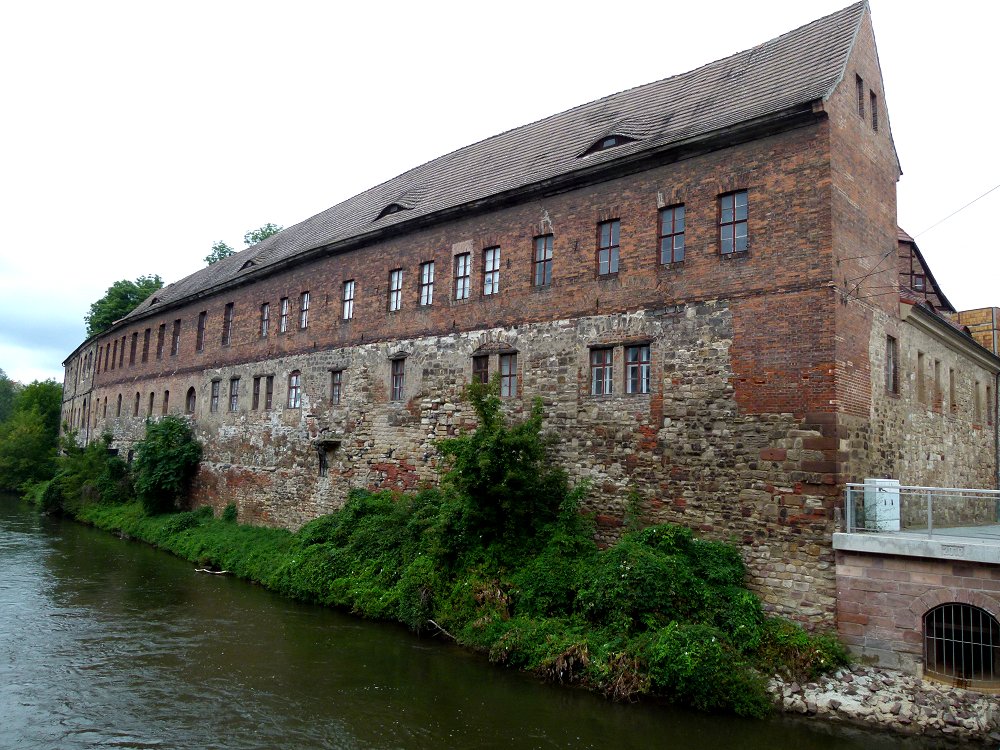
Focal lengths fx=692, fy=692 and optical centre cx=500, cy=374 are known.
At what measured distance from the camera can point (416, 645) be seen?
43.2 ft

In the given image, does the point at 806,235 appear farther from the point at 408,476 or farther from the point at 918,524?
the point at 408,476

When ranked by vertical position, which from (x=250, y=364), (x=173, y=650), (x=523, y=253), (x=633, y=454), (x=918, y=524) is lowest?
(x=173, y=650)

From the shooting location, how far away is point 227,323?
27156 millimetres

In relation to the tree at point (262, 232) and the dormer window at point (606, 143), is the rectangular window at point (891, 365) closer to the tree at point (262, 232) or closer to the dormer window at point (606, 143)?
the dormer window at point (606, 143)

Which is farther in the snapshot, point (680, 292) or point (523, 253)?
point (523, 253)

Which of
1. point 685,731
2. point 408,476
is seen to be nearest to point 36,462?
point 408,476

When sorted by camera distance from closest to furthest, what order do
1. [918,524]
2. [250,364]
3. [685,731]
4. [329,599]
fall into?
[685,731]
[918,524]
[329,599]
[250,364]

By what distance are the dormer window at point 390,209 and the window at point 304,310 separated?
12.1 feet

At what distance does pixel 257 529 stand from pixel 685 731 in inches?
663

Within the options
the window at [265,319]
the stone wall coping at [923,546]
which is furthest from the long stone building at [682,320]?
the window at [265,319]

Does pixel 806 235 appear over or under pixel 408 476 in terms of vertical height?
over

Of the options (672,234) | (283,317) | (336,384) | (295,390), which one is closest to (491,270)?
(672,234)

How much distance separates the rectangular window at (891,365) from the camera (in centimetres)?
1362

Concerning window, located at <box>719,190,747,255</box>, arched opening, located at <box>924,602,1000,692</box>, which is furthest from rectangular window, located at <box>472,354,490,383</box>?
arched opening, located at <box>924,602,1000,692</box>
